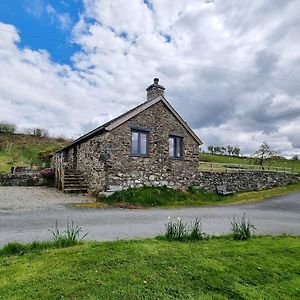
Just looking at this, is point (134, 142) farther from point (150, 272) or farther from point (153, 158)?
point (150, 272)

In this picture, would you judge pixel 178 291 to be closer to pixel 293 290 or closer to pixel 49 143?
pixel 293 290

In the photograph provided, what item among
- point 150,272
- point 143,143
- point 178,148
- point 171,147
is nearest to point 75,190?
point 143,143

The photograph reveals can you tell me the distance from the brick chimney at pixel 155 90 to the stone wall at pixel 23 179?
10.8 metres

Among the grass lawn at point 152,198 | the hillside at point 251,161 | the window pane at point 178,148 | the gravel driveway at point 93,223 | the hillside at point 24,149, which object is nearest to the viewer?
the gravel driveway at point 93,223

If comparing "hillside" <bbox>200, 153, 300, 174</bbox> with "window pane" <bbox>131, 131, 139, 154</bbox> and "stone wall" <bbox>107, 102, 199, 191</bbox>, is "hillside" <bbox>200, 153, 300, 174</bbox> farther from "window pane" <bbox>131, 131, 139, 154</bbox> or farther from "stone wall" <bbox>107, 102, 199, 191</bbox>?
"window pane" <bbox>131, 131, 139, 154</bbox>

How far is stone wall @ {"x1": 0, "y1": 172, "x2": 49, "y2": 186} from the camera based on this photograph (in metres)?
21.2

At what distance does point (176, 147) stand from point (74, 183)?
7.51 meters

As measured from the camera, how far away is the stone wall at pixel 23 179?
21.2 meters

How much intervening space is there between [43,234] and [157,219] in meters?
4.37

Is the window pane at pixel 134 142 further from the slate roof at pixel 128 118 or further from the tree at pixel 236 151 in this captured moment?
the tree at pixel 236 151

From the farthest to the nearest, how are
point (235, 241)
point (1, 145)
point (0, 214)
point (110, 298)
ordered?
point (1, 145), point (0, 214), point (235, 241), point (110, 298)

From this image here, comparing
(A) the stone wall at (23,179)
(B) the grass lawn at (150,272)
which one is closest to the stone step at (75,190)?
(A) the stone wall at (23,179)

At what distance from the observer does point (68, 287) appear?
13.0 feet

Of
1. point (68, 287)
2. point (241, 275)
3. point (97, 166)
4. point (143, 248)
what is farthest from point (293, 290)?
point (97, 166)
